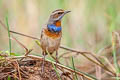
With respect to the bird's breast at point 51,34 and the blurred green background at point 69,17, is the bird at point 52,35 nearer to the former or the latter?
the bird's breast at point 51,34

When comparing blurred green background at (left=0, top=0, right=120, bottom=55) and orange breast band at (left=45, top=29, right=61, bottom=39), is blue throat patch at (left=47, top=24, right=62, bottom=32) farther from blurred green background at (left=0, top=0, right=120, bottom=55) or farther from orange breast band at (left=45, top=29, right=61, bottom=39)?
blurred green background at (left=0, top=0, right=120, bottom=55)

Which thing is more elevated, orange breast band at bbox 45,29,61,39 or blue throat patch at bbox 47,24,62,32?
blue throat patch at bbox 47,24,62,32

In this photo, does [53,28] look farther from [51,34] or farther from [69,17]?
[69,17]

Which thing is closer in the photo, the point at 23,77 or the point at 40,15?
the point at 23,77

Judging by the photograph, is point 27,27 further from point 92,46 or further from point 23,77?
point 23,77

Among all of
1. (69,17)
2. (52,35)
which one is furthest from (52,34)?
(69,17)

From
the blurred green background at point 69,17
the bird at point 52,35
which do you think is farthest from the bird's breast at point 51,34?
the blurred green background at point 69,17

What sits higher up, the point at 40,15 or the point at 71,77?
the point at 40,15

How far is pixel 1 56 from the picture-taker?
445 cm

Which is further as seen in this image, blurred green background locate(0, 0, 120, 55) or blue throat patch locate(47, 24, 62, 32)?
blurred green background locate(0, 0, 120, 55)

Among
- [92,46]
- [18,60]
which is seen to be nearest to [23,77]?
[18,60]

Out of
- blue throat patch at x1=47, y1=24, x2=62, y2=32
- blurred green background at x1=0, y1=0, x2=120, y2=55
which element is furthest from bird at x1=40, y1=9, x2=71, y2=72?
blurred green background at x1=0, y1=0, x2=120, y2=55

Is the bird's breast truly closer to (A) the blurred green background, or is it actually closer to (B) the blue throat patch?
(B) the blue throat patch

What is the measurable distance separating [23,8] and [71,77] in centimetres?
400
